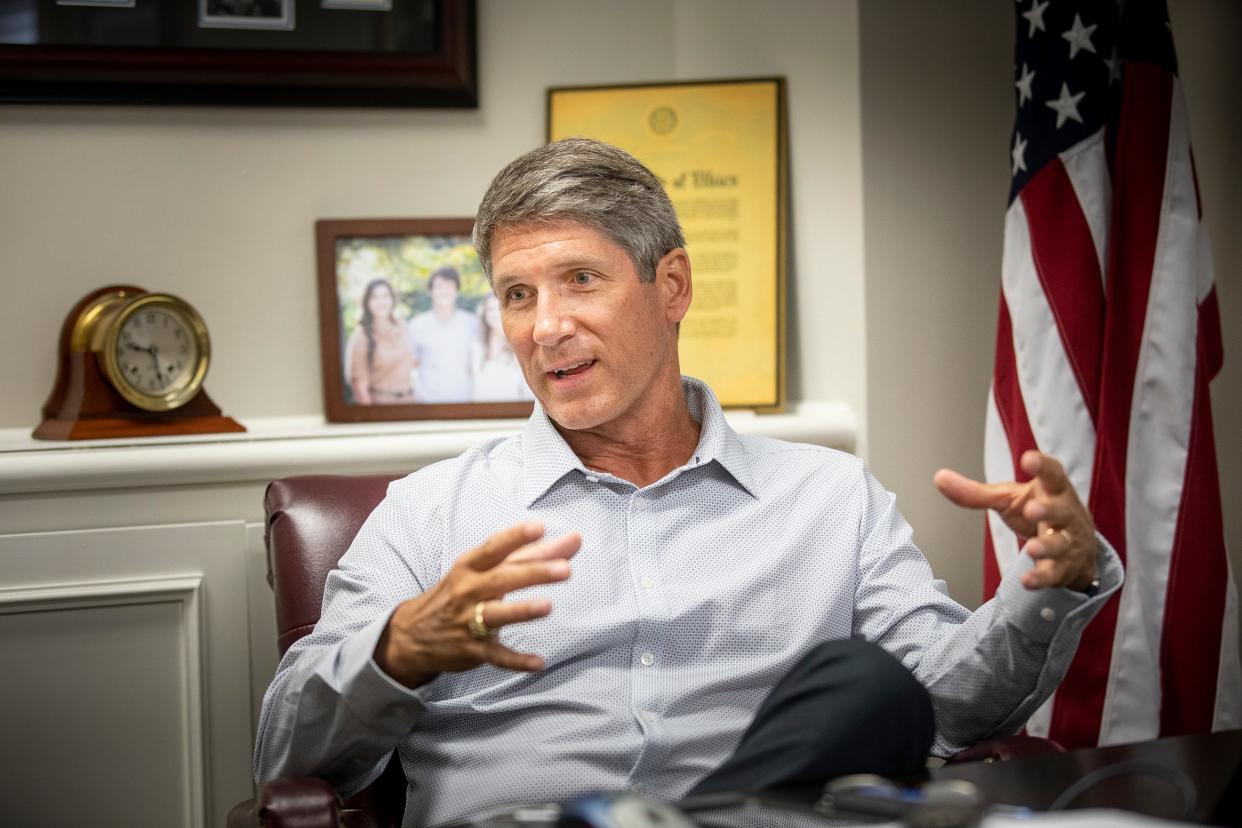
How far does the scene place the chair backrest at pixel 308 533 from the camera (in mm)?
1637

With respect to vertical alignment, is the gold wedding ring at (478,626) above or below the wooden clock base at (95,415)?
below

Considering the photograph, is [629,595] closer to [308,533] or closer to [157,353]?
[308,533]

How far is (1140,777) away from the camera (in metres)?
0.95

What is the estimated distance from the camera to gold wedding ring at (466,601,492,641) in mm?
1093

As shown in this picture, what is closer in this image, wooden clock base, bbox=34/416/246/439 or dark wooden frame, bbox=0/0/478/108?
wooden clock base, bbox=34/416/246/439

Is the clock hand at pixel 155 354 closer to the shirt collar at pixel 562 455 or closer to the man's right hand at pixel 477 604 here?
the shirt collar at pixel 562 455

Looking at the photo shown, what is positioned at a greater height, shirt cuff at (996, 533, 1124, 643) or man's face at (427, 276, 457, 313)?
man's face at (427, 276, 457, 313)

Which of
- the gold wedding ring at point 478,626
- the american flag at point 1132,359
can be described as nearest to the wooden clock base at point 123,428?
the gold wedding ring at point 478,626

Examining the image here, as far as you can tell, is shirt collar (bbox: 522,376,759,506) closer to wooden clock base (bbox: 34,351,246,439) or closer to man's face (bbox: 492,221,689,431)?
man's face (bbox: 492,221,689,431)

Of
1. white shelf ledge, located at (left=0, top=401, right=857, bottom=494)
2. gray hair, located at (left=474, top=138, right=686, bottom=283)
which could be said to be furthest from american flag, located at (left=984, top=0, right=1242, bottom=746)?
gray hair, located at (left=474, top=138, right=686, bottom=283)

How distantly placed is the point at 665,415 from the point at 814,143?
877mm

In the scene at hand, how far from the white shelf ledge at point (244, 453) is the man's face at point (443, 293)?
238 mm

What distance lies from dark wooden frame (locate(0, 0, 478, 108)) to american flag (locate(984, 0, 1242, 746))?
1101mm

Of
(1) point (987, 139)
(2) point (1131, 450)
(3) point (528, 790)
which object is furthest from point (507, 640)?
(1) point (987, 139)
